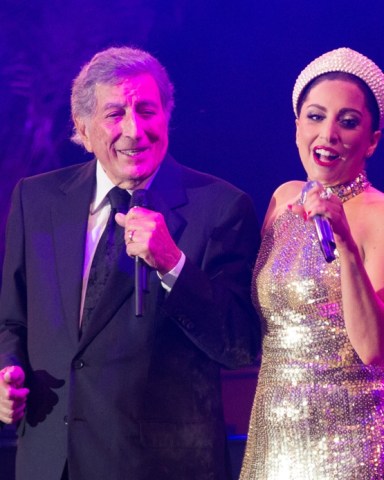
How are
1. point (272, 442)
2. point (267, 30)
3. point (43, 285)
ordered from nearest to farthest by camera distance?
1. point (272, 442)
2. point (43, 285)
3. point (267, 30)

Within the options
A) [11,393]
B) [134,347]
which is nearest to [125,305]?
[134,347]

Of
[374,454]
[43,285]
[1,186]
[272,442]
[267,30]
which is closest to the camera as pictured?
[374,454]

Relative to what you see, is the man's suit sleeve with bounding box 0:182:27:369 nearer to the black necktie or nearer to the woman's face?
the black necktie

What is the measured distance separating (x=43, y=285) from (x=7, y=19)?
5.52ft

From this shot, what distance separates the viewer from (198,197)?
2.35m

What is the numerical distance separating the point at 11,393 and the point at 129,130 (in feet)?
2.39

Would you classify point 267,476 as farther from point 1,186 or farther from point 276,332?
point 1,186

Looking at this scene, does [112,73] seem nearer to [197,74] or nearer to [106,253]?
[106,253]

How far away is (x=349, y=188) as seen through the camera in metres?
2.21

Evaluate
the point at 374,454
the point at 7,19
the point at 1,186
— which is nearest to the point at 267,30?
the point at 7,19

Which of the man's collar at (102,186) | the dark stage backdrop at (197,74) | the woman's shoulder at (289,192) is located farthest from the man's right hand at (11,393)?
the dark stage backdrop at (197,74)

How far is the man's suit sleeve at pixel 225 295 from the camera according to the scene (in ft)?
6.98

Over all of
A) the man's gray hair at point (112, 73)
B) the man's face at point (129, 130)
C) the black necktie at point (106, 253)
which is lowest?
the black necktie at point (106, 253)

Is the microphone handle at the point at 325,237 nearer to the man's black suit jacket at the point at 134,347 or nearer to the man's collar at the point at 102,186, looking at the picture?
the man's black suit jacket at the point at 134,347
